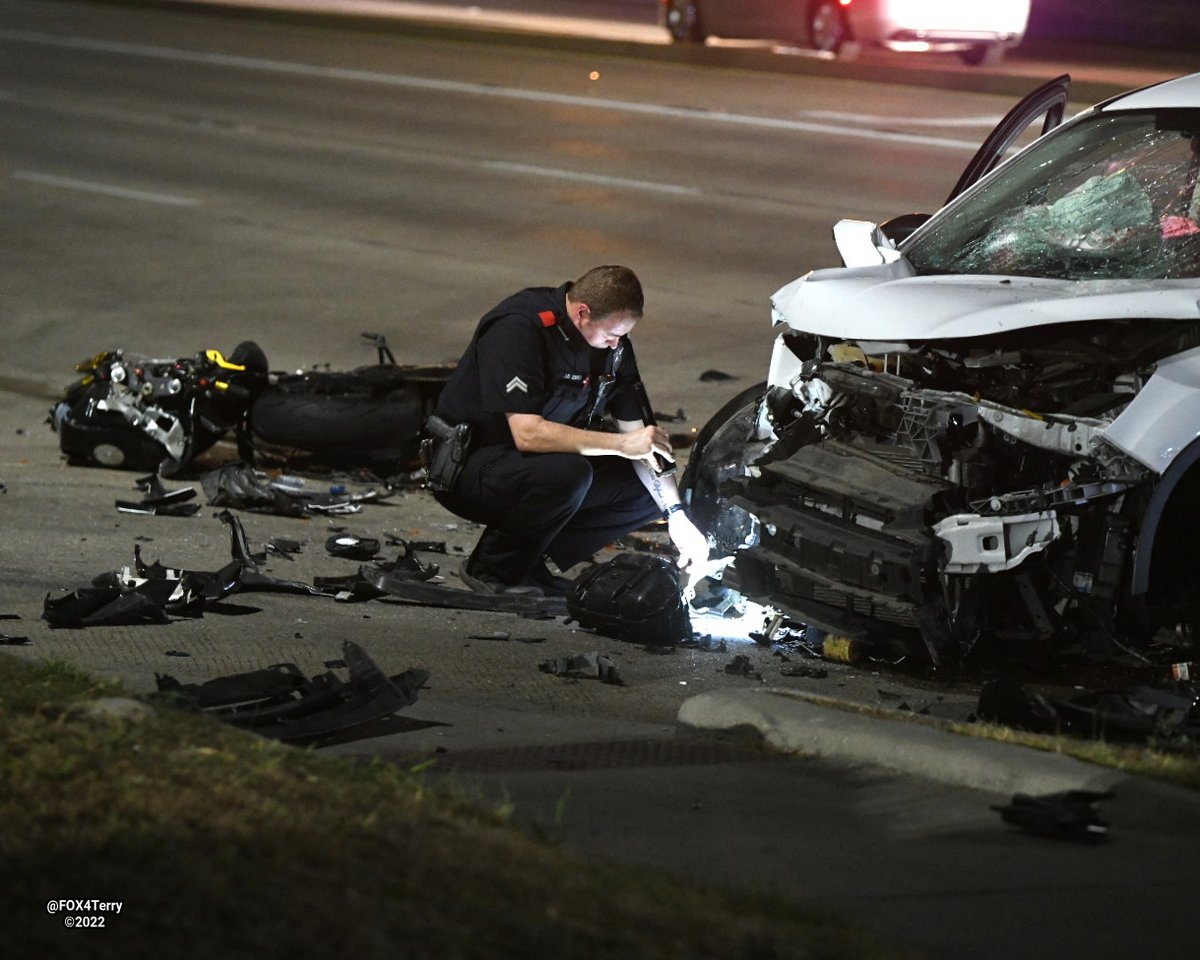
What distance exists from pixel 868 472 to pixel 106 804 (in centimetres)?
283

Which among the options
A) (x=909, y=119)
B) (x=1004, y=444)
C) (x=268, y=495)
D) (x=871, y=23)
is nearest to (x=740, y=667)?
(x=1004, y=444)

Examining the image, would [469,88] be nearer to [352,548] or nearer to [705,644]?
[352,548]

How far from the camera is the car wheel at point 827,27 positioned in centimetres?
2295

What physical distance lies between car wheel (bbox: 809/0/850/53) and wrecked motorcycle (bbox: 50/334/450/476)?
1519 centimetres

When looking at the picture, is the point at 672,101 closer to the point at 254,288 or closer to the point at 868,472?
the point at 254,288

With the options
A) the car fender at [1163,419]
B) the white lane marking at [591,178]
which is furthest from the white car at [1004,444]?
the white lane marking at [591,178]

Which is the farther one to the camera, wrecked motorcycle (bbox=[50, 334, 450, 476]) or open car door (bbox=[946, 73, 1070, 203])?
wrecked motorcycle (bbox=[50, 334, 450, 476])

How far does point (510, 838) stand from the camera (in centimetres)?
405

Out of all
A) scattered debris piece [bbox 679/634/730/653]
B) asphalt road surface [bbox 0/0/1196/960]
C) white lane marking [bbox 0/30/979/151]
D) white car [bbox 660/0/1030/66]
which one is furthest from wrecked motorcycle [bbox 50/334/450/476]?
white car [bbox 660/0/1030/66]

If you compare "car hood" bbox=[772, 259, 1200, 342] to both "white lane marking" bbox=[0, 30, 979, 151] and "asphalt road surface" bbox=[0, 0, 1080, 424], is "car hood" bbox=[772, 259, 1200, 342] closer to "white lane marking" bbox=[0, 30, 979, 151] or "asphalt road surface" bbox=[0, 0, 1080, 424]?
"asphalt road surface" bbox=[0, 0, 1080, 424]

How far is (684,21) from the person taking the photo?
966 inches

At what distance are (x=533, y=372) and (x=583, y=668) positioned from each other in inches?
52.5

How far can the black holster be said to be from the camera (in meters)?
7.26

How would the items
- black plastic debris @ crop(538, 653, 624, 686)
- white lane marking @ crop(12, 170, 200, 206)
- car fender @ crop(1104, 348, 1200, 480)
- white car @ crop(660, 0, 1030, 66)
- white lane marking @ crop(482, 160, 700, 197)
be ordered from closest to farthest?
car fender @ crop(1104, 348, 1200, 480), black plastic debris @ crop(538, 653, 624, 686), white lane marking @ crop(12, 170, 200, 206), white lane marking @ crop(482, 160, 700, 197), white car @ crop(660, 0, 1030, 66)
